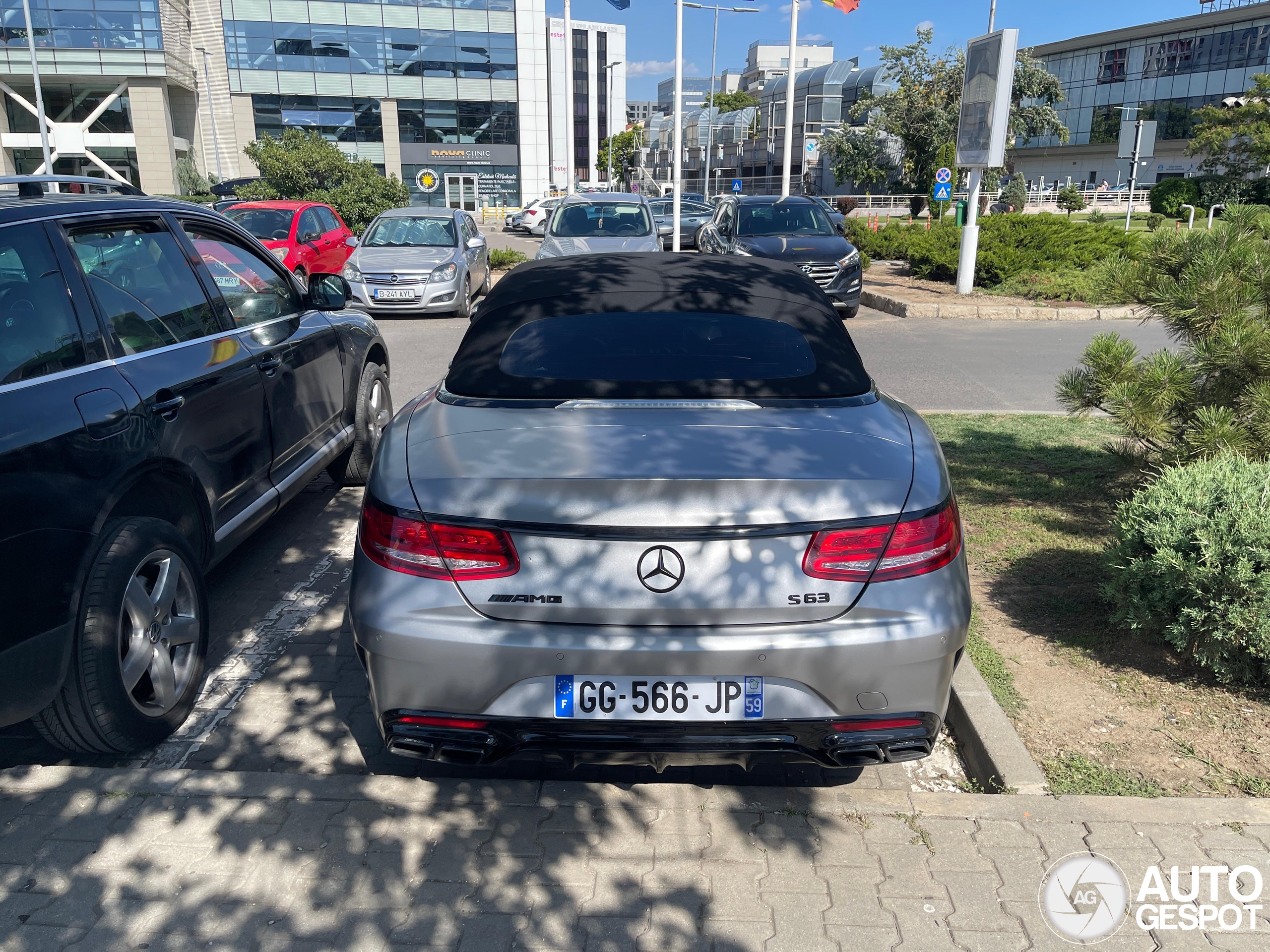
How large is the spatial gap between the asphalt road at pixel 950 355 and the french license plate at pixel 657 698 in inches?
261

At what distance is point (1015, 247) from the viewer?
716 inches

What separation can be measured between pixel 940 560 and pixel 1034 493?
3.69 m

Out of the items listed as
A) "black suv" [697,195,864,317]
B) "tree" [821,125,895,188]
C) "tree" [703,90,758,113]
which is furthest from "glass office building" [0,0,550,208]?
"tree" [703,90,758,113]

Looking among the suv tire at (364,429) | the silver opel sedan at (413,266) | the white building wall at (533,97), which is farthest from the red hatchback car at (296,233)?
the white building wall at (533,97)

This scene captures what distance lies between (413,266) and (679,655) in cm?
1323

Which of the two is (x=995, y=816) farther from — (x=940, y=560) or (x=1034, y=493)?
(x=1034, y=493)

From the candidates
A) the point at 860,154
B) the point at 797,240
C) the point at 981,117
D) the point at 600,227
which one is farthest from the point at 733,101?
the point at 797,240

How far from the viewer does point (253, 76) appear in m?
55.5

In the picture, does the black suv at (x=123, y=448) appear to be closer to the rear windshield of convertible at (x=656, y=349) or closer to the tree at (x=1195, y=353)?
the rear windshield of convertible at (x=656, y=349)

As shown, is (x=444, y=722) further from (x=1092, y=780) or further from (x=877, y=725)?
(x=1092, y=780)

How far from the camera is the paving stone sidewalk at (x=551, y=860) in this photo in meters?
2.54

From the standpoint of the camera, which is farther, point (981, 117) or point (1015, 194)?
point (1015, 194)

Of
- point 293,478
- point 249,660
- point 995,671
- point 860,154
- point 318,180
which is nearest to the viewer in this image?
point 995,671

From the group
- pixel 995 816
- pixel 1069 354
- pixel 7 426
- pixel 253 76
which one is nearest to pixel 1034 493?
pixel 995 816
